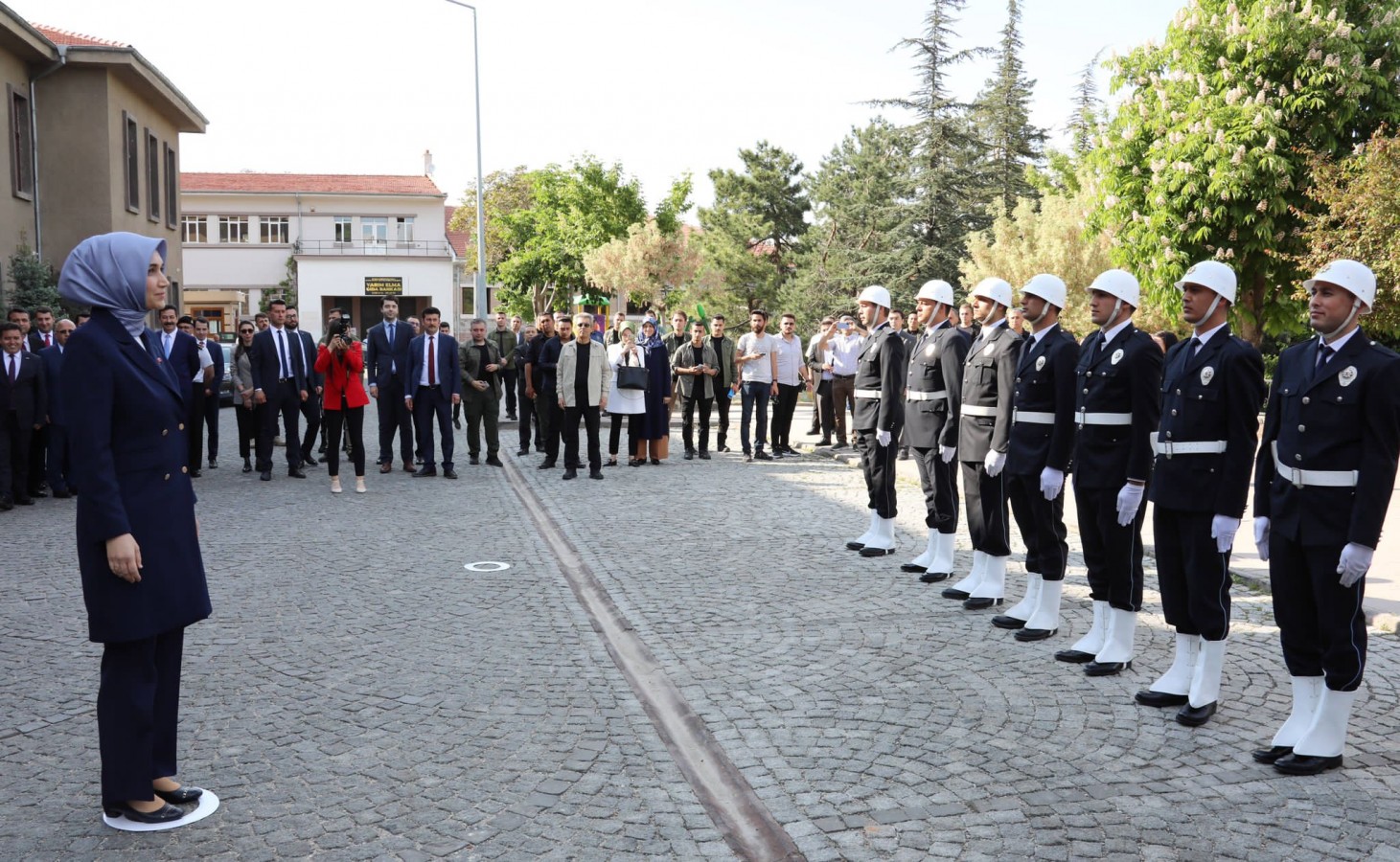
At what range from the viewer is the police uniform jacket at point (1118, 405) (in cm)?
609

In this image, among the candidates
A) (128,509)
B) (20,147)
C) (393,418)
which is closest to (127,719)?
(128,509)

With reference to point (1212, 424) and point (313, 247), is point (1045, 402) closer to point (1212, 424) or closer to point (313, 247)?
point (1212, 424)

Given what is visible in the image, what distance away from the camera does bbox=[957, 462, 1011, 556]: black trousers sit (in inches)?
303

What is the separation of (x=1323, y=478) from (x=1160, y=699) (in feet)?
4.80

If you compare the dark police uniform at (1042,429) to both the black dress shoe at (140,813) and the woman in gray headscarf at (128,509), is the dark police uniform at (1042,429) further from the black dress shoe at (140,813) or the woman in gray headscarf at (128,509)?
the black dress shoe at (140,813)

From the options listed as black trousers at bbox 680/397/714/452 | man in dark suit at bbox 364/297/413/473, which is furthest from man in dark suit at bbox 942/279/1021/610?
black trousers at bbox 680/397/714/452

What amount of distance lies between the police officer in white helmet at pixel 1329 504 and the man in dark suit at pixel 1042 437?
1.75 m

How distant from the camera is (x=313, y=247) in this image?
6475 centimetres

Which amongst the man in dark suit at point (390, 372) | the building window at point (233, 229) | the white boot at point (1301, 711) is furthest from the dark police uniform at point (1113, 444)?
the building window at point (233, 229)

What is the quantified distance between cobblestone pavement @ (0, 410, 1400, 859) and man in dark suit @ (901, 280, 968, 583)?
52cm

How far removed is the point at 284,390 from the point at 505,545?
6.64 m

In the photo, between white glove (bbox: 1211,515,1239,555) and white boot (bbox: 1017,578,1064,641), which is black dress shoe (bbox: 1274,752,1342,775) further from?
white boot (bbox: 1017,578,1064,641)

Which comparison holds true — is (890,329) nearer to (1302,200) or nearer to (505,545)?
(505,545)

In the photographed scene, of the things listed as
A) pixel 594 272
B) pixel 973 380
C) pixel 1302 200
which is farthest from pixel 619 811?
pixel 594 272
